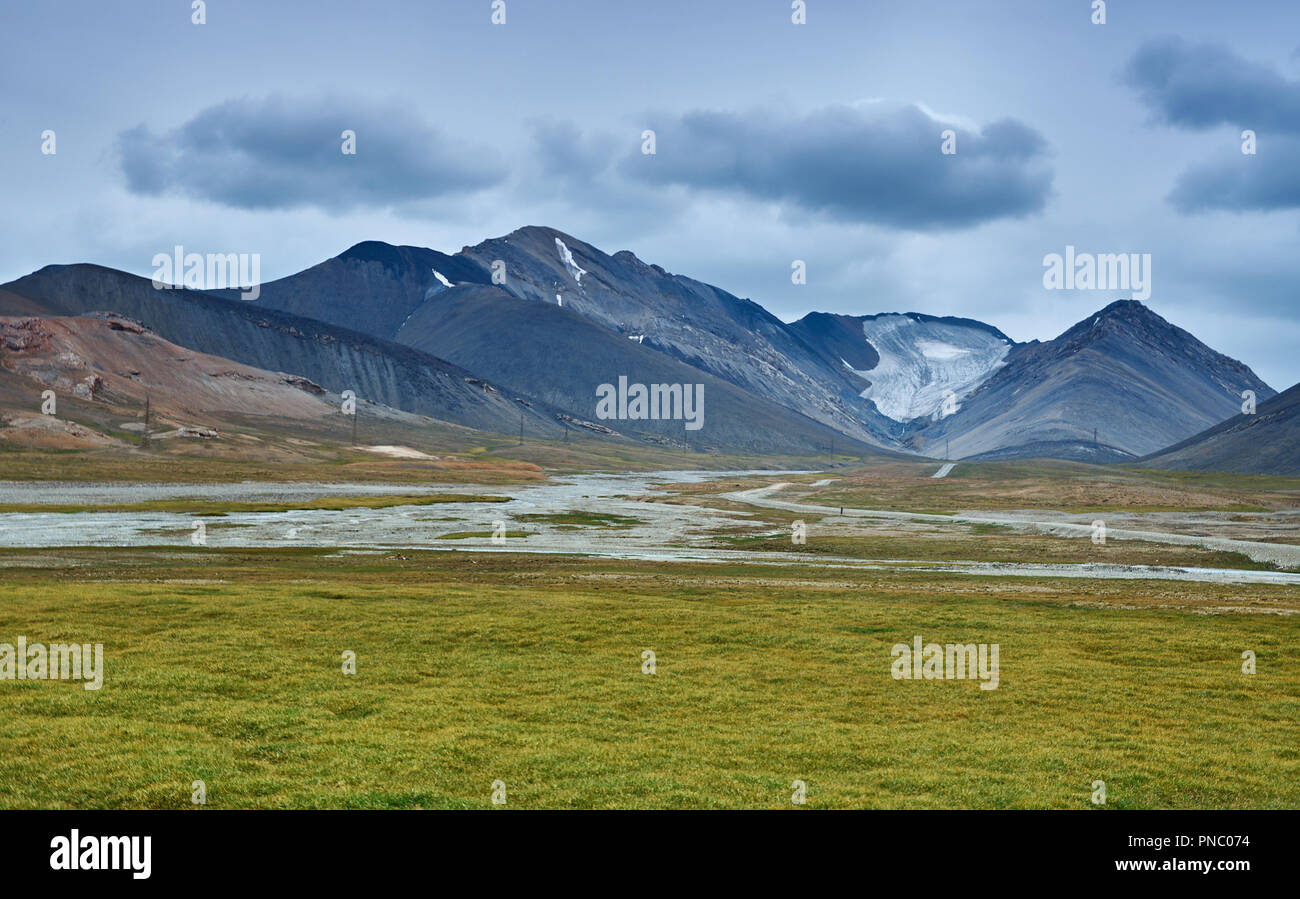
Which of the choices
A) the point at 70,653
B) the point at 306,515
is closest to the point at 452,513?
the point at 306,515

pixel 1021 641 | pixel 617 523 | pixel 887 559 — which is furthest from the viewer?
pixel 617 523

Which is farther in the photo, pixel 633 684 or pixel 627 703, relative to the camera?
pixel 633 684

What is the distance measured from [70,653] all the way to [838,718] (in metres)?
21.7

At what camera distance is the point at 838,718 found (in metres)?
22.5

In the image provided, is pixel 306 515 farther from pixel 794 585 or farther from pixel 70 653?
pixel 70 653

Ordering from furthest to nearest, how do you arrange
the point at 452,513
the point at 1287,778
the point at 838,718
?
1. the point at 452,513
2. the point at 838,718
3. the point at 1287,778

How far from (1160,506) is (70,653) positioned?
134301mm

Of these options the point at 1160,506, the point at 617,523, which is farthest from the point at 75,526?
the point at 1160,506

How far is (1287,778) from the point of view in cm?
1803

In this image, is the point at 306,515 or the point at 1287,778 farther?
the point at 306,515

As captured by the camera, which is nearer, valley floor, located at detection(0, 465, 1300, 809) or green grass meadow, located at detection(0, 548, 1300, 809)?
green grass meadow, located at detection(0, 548, 1300, 809)

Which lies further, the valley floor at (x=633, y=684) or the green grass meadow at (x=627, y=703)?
the valley floor at (x=633, y=684)
